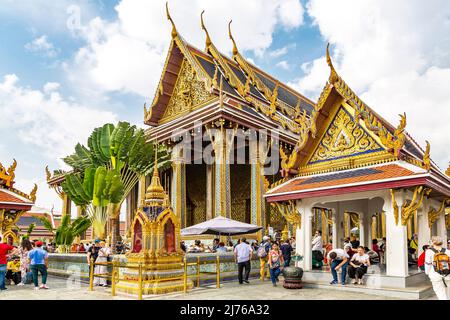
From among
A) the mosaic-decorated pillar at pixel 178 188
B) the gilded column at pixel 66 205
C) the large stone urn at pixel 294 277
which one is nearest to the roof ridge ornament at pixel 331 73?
the large stone urn at pixel 294 277

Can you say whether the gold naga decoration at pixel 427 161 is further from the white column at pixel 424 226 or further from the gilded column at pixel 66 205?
the gilded column at pixel 66 205

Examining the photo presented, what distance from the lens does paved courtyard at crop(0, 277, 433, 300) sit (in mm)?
8062

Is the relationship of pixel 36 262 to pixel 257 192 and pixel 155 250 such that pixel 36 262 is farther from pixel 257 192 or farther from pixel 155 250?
pixel 257 192

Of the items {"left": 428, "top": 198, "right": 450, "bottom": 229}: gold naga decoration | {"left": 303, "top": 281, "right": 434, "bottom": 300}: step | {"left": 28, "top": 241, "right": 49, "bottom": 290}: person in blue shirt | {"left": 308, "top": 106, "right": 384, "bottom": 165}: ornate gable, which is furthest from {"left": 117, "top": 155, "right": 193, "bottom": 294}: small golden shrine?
{"left": 428, "top": 198, "right": 450, "bottom": 229}: gold naga decoration

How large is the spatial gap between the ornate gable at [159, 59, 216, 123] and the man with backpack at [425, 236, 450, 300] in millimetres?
12789

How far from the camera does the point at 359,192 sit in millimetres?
8781

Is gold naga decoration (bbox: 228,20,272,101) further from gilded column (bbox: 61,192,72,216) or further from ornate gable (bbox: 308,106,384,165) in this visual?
gilded column (bbox: 61,192,72,216)

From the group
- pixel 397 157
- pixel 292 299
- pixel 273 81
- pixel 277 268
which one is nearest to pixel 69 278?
pixel 277 268

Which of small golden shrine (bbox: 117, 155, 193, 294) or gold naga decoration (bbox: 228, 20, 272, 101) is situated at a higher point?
gold naga decoration (bbox: 228, 20, 272, 101)

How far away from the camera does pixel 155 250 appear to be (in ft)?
28.7

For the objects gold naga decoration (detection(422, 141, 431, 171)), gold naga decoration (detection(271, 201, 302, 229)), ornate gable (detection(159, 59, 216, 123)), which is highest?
ornate gable (detection(159, 59, 216, 123))

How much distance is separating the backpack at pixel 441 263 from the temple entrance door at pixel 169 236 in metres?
5.34

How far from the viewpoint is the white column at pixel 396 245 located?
8.05 metres

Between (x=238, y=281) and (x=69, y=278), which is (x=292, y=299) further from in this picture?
(x=69, y=278)
